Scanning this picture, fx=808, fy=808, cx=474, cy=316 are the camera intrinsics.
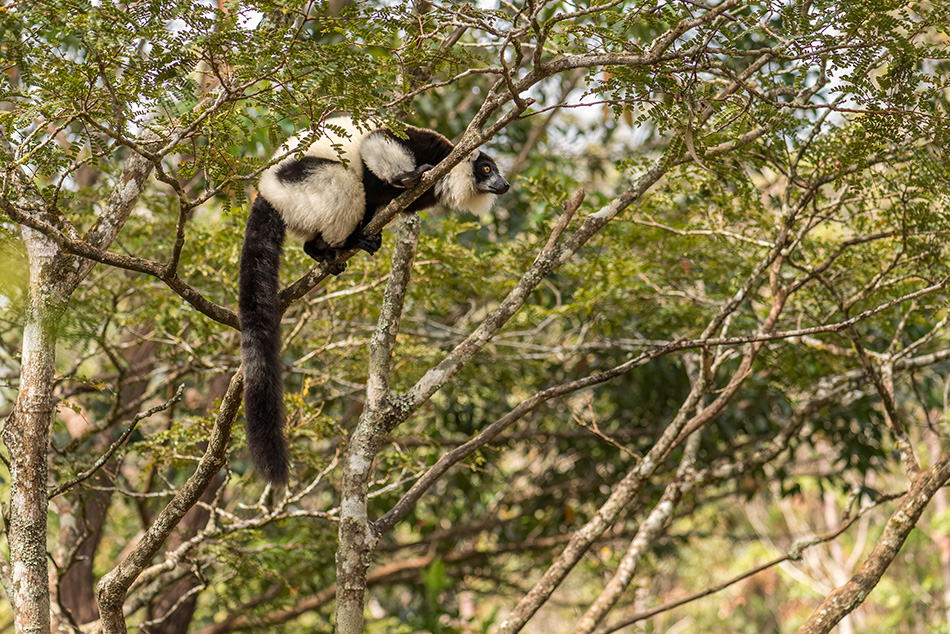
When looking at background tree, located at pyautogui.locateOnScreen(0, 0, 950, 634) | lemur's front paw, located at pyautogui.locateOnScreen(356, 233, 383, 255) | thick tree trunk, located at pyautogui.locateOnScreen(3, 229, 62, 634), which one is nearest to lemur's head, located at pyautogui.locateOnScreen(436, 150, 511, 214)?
background tree, located at pyautogui.locateOnScreen(0, 0, 950, 634)

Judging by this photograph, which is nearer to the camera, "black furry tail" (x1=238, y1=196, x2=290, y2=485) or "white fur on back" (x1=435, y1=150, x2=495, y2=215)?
"black furry tail" (x1=238, y1=196, x2=290, y2=485)

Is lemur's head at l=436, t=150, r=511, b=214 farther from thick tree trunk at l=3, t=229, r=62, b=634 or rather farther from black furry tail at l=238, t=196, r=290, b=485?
thick tree trunk at l=3, t=229, r=62, b=634

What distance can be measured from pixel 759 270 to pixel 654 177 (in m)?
0.68

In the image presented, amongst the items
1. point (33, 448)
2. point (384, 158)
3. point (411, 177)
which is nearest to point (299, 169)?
point (384, 158)

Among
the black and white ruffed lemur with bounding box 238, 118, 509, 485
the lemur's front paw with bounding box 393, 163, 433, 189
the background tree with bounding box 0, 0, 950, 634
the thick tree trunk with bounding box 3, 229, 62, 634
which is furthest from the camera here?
the lemur's front paw with bounding box 393, 163, 433, 189

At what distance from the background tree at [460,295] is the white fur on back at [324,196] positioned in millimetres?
332

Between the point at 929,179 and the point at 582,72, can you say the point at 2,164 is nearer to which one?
the point at 929,179

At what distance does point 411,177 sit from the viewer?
3.61 metres

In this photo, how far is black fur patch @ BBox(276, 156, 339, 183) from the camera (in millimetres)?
3809

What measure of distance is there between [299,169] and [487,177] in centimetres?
109

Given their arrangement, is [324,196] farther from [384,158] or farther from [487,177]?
[487,177]

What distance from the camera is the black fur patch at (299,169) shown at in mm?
3809

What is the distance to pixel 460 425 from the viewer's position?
6738mm

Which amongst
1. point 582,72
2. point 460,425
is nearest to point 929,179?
point 460,425
